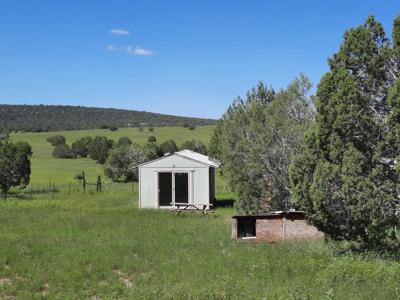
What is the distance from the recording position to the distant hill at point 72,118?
119 metres

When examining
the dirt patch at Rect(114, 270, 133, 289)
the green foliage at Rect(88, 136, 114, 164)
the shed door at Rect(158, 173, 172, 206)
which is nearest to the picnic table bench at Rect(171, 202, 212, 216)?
the shed door at Rect(158, 173, 172, 206)

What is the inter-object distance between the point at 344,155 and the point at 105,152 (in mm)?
57558

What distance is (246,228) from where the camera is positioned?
19422mm

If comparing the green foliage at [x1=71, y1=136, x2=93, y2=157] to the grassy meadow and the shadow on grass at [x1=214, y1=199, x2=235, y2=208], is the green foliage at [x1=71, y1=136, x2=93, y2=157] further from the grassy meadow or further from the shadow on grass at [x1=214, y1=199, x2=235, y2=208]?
the grassy meadow

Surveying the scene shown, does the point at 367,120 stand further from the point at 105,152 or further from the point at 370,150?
the point at 105,152

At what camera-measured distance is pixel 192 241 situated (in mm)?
18359

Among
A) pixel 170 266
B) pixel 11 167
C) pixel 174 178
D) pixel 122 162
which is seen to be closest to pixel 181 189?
pixel 174 178

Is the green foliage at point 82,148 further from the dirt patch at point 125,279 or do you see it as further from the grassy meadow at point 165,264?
the dirt patch at point 125,279

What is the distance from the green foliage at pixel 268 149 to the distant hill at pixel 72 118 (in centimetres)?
9051

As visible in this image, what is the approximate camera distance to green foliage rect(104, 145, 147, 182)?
52.1 meters

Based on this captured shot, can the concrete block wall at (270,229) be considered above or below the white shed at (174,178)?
below

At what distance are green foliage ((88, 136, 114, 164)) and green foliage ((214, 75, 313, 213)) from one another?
4710 centimetres

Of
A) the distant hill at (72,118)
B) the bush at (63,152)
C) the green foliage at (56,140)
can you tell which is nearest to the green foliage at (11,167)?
the bush at (63,152)

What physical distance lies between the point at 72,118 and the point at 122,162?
279 feet
